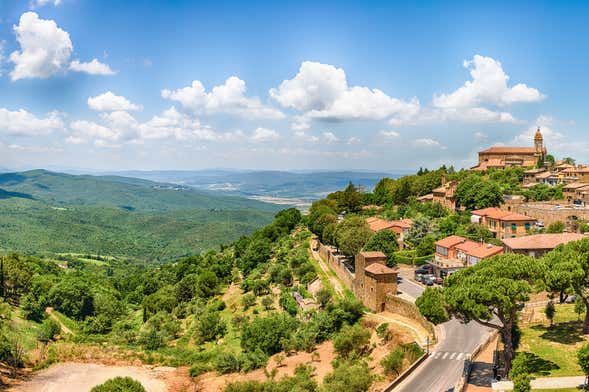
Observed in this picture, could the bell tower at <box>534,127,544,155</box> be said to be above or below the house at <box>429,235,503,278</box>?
above

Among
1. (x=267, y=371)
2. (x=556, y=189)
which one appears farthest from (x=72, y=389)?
(x=556, y=189)

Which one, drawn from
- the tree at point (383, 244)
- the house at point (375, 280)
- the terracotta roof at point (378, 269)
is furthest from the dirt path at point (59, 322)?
the terracotta roof at point (378, 269)

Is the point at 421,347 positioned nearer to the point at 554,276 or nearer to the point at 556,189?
the point at 554,276

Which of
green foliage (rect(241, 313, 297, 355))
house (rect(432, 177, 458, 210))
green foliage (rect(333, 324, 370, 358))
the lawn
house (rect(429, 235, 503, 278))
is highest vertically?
house (rect(432, 177, 458, 210))

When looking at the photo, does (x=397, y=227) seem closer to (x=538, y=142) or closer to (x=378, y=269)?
(x=378, y=269)

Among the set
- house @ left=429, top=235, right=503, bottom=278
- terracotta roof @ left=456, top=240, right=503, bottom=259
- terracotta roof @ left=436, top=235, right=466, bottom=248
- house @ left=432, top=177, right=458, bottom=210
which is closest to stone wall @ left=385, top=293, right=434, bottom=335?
house @ left=429, top=235, right=503, bottom=278

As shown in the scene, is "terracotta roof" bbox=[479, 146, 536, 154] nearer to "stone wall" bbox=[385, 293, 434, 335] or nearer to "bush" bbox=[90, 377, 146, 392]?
"stone wall" bbox=[385, 293, 434, 335]
